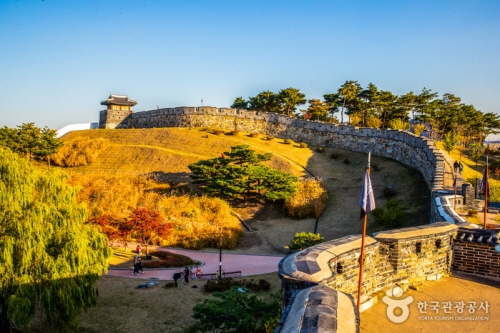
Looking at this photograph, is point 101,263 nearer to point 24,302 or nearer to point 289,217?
point 24,302

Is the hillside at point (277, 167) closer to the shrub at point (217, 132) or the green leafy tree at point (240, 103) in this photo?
the shrub at point (217, 132)

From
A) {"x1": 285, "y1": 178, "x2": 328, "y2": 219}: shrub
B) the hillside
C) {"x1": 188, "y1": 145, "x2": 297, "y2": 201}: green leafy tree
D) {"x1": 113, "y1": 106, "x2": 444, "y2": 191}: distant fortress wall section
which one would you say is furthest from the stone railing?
{"x1": 113, "y1": 106, "x2": 444, "y2": 191}: distant fortress wall section

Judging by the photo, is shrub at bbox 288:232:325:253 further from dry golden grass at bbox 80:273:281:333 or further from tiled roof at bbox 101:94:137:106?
tiled roof at bbox 101:94:137:106

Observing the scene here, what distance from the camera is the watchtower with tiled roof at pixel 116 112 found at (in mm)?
58500

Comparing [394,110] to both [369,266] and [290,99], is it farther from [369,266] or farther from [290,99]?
[369,266]

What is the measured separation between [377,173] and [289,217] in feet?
37.6

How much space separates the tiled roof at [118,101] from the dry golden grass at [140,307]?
4791 cm

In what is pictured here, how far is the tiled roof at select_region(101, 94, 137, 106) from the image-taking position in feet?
196

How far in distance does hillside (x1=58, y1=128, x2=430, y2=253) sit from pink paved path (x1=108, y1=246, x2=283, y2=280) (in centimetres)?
173

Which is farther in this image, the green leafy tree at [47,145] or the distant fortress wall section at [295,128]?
the green leafy tree at [47,145]

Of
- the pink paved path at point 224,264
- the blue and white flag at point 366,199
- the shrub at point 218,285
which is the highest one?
the blue and white flag at point 366,199

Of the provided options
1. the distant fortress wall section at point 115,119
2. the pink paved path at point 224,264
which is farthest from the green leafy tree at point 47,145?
the pink paved path at point 224,264

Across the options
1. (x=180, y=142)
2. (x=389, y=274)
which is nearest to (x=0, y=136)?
(x=180, y=142)

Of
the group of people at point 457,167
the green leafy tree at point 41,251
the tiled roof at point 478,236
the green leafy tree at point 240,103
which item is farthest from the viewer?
the green leafy tree at point 240,103
